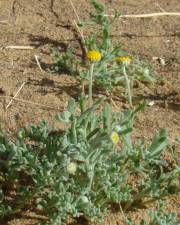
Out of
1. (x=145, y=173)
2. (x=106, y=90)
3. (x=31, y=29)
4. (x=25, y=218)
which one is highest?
(x=31, y=29)

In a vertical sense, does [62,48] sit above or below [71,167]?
above

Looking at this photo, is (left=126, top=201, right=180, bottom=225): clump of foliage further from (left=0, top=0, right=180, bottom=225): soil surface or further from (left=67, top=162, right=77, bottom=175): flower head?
(left=67, top=162, right=77, bottom=175): flower head

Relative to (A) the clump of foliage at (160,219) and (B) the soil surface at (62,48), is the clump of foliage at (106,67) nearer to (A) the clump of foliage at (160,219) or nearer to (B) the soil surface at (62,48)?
(B) the soil surface at (62,48)

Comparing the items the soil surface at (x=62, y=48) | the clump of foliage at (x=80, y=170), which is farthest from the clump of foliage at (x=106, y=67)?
the clump of foliage at (x=80, y=170)

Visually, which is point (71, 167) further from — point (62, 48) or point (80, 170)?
point (62, 48)

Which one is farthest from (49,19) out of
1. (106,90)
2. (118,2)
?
(106,90)

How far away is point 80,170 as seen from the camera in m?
2.35

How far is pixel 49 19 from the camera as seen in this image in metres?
3.79

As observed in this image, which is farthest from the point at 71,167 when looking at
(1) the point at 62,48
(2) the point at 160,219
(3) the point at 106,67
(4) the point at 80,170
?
(1) the point at 62,48

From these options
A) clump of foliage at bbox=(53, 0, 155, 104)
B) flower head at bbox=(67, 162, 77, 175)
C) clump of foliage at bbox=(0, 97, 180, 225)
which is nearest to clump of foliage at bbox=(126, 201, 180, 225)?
clump of foliage at bbox=(0, 97, 180, 225)

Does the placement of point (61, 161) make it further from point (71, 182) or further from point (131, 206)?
point (131, 206)

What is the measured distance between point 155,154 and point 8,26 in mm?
1656

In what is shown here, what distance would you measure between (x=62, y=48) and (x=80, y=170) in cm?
131

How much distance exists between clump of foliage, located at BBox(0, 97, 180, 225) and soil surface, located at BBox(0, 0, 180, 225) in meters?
0.11
